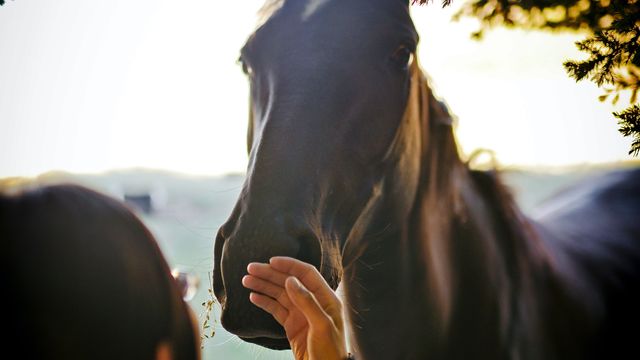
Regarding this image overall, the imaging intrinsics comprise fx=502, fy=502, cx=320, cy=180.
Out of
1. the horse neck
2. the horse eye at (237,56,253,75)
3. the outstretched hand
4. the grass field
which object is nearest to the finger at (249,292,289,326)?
the outstretched hand

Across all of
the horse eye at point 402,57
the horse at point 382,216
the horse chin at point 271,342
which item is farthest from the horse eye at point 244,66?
the horse chin at point 271,342

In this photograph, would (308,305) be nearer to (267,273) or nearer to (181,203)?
(267,273)

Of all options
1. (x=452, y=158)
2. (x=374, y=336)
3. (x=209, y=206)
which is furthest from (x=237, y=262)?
(x=209, y=206)

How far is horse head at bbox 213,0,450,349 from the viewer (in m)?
0.73

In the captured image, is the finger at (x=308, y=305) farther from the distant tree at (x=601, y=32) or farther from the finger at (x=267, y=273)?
the distant tree at (x=601, y=32)

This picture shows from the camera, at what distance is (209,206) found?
2.00 meters

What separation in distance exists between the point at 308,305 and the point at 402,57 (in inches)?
20.8

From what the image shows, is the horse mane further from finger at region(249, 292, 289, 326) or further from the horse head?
finger at region(249, 292, 289, 326)

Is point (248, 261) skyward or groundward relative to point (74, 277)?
skyward

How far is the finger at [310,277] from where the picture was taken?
67 centimetres

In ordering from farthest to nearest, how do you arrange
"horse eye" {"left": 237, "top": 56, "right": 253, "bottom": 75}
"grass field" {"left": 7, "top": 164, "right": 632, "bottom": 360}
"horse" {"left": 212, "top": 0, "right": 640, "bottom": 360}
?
"grass field" {"left": 7, "top": 164, "right": 632, "bottom": 360} < "horse eye" {"left": 237, "top": 56, "right": 253, "bottom": 75} < "horse" {"left": 212, "top": 0, "right": 640, "bottom": 360}

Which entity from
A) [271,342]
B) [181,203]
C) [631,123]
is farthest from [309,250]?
[181,203]

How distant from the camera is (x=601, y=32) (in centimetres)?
103

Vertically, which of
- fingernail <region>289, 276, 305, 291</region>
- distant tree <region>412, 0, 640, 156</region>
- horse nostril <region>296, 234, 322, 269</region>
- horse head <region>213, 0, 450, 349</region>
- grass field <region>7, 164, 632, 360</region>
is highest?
distant tree <region>412, 0, 640, 156</region>
